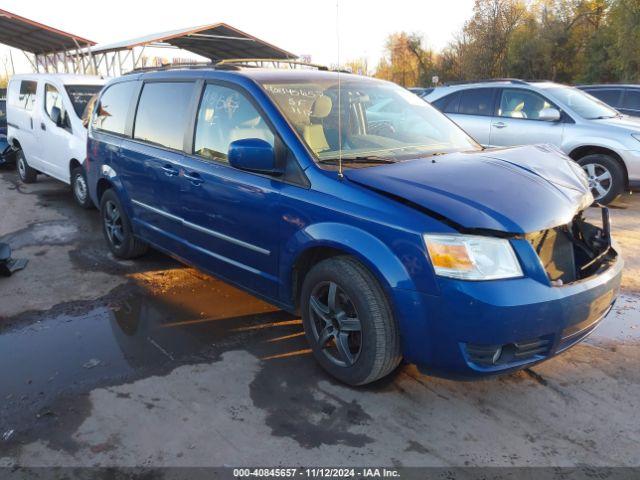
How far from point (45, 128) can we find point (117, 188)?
397 cm

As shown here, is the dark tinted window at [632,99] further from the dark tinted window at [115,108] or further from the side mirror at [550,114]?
the dark tinted window at [115,108]

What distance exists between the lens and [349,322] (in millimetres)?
2963

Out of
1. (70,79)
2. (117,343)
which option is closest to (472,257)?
(117,343)

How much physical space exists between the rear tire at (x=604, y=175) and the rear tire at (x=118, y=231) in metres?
6.16

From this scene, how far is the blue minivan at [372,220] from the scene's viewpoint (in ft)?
8.39

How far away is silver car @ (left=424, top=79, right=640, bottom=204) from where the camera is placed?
7.37 metres

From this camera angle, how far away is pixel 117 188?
5043mm

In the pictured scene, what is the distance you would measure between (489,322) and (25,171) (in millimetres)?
9607

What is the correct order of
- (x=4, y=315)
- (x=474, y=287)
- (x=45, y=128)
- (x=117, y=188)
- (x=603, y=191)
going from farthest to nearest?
(x=45, y=128), (x=603, y=191), (x=117, y=188), (x=4, y=315), (x=474, y=287)

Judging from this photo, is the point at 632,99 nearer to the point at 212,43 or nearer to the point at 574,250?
the point at 574,250

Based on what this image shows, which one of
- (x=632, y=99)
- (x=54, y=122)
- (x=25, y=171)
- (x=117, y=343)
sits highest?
(x=632, y=99)

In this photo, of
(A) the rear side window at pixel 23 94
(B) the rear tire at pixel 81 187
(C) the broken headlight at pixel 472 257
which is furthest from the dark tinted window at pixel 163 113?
(A) the rear side window at pixel 23 94

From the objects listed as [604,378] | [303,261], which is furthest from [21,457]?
[604,378]

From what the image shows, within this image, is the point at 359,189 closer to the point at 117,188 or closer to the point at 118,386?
the point at 118,386
